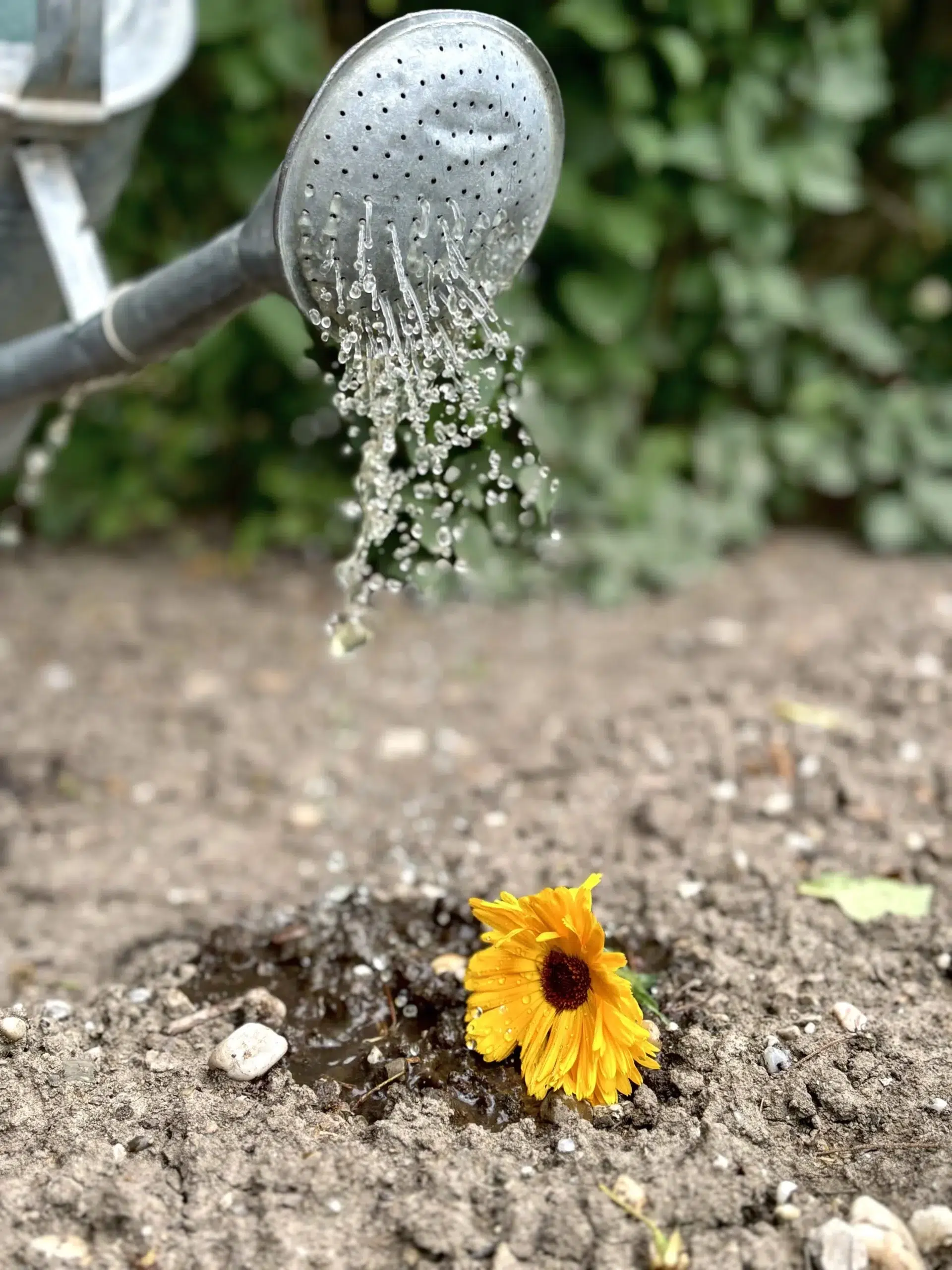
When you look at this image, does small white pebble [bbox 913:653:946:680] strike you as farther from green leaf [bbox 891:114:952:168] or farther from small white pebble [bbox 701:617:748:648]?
green leaf [bbox 891:114:952:168]

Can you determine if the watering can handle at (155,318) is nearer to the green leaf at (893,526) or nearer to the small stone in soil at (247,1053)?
the small stone in soil at (247,1053)

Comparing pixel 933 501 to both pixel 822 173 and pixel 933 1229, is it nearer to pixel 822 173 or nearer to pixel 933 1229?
pixel 822 173

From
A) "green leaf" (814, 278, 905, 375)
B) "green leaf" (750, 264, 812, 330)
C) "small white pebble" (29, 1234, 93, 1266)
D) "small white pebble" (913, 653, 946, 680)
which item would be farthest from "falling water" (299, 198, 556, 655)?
"green leaf" (814, 278, 905, 375)

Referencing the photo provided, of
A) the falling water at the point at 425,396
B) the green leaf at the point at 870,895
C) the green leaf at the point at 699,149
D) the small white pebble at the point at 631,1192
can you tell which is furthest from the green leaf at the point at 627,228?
the small white pebble at the point at 631,1192

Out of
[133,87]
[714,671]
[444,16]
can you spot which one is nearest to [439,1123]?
Result: [444,16]

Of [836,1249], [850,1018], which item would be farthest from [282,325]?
[836,1249]

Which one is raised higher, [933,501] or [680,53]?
[680,53]
